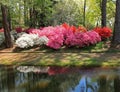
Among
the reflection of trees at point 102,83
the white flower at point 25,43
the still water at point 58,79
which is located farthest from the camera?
the white flower at point 25,43

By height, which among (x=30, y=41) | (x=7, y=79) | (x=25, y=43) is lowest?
(x=7, y=79)

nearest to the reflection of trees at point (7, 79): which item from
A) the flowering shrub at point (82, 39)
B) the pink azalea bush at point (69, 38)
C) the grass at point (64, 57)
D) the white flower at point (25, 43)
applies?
the grass at point (64, 57)

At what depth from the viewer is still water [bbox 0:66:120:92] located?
9023mm

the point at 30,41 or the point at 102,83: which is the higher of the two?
the point at 30,41

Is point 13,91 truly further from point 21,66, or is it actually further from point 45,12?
point 45,12

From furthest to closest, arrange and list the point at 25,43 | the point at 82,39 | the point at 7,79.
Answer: the point at 25,43 → the point at 82,39 → the point at 7,79

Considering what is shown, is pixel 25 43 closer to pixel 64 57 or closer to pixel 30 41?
pixel 30 41

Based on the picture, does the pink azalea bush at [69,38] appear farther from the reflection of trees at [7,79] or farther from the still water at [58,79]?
the reflection of trees at [7,79]

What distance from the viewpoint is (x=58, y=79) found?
1038 centimetres

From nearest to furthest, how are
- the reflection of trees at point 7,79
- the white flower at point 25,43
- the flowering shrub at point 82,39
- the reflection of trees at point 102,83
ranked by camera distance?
the reflection of trees at point 102,83, the reflection of trees at point 7,79, the flowering shrub at point 82,39, the white flower at point 25,43

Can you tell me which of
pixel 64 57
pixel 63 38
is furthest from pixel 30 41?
pixel 64 57

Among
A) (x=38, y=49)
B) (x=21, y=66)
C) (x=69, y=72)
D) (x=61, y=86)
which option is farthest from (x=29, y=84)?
(x=38, y=49)

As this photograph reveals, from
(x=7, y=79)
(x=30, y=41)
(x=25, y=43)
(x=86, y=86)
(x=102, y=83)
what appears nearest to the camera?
(x=86, y=86)

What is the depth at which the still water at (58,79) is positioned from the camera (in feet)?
29.6
